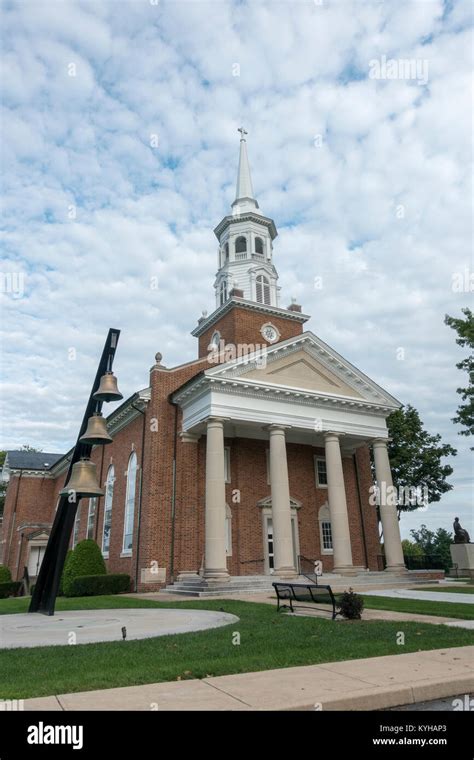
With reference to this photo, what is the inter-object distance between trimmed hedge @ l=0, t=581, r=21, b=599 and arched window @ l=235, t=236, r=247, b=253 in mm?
23359

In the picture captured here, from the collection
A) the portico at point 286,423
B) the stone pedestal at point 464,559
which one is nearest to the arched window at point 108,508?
the portico at point 286,423

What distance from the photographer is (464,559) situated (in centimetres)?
3172

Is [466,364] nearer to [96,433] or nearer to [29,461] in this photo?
[96,433]

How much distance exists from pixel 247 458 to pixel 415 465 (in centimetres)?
1662

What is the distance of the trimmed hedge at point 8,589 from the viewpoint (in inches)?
1103

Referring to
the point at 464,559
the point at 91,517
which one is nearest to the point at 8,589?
the point at 91,517

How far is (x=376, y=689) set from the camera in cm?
542

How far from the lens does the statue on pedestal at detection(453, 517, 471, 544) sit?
106ft

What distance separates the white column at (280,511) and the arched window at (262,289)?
1078 centimetres

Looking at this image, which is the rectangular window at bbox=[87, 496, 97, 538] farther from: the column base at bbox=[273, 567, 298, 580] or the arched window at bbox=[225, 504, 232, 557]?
the column base at bbox=[273, 567, 298, 580]
